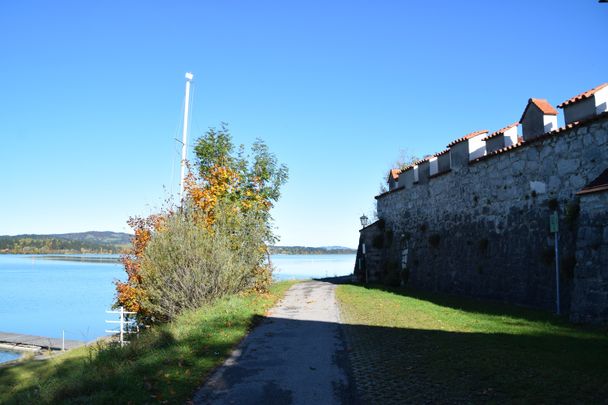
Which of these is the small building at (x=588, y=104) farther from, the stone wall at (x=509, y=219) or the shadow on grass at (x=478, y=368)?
the shadow on grass at (x=478, y=368)

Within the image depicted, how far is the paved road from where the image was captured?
585 centimetres

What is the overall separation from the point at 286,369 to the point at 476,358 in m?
3.19

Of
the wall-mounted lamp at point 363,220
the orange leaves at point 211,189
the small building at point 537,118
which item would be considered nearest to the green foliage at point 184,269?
the orange leaves at point 211,189

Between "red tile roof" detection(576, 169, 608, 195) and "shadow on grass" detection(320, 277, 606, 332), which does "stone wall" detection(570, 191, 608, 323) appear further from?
"shadow on grass" detection(320, 277, 606, 332)

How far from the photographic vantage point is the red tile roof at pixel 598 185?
11016 mm

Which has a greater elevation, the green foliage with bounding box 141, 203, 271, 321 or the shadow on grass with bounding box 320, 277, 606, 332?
the green foliage with bounding box 141, 203, 271, 321

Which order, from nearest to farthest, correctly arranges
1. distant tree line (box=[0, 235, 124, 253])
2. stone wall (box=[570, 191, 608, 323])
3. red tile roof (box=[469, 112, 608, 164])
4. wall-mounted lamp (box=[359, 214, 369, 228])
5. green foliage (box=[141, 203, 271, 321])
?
stone wall (box=[570, 191, 608, 323]), red tile roof (box=[469, 112, 608, 164]), green foliage (box=[141, 203, 271, 321]), wall-mounted lamp (box=[359, 214, 369, 228]), distant tree line (box=[0, 235, 124, 253])

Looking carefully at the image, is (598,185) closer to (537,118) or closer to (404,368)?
(537,118)

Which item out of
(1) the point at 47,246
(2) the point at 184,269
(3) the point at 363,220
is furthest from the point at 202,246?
(1) the point at 47,246

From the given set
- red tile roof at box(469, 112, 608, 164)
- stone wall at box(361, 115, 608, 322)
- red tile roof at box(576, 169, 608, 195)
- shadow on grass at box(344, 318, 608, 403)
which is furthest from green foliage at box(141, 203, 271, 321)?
red tile roof at box(576, 169, 608, 195)

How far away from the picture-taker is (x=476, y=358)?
7.50 metres

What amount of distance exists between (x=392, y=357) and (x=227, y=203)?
45.6 feet

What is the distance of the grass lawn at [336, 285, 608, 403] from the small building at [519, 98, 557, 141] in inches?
247

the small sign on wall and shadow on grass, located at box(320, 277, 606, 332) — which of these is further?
the small sign on wall
